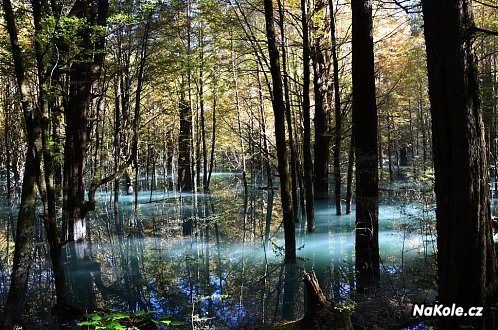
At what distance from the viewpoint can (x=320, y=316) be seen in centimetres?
400

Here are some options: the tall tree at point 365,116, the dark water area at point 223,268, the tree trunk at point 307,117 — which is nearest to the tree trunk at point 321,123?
the dark water area at point 223,268

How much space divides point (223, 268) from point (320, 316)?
16.3 ft

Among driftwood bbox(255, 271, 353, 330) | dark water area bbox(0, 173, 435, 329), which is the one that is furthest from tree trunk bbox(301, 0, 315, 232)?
driftwood bbox(255, 271, 353, 330)

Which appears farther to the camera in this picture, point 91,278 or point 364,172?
point 91,278

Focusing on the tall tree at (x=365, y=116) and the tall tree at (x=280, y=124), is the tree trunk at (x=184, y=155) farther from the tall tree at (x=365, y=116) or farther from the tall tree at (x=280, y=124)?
the tall tree at (x=365, y=116)

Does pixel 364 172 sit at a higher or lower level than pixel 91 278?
higher

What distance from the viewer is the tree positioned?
9.80ft

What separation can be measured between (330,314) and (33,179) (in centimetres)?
481

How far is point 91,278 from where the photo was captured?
865 cm

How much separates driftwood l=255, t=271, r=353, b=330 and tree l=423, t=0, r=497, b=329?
1.11 meters

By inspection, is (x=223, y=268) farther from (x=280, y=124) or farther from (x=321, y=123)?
(x=321, y=123)

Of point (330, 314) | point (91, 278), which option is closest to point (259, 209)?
point (91, 278)

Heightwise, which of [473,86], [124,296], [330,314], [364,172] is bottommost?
[124,296]

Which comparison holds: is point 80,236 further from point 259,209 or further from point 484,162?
point 484,162
